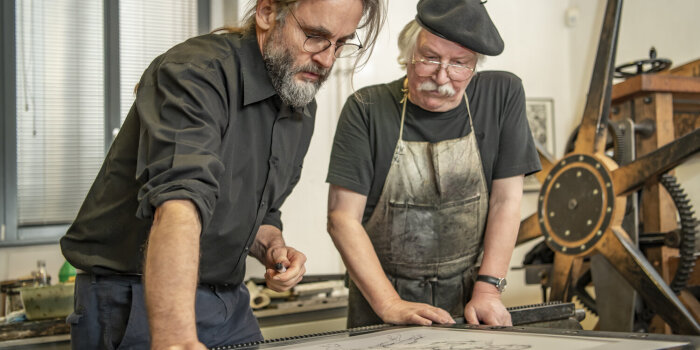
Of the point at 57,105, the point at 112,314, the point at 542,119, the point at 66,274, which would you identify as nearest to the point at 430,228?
the point at 112,314

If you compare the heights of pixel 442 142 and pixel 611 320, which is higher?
pixel 442 142

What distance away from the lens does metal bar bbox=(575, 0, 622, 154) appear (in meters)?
2.70

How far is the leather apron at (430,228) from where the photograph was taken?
1894mm

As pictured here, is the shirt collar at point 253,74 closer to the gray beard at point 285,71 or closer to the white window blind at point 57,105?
the gray beard at point 285,71

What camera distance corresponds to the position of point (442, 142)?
1.89 m

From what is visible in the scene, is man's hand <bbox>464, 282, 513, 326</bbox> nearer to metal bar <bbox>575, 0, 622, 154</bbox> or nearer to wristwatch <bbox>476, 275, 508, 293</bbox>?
wristwatch <bbox>476, 275, 508, 293</bbox>

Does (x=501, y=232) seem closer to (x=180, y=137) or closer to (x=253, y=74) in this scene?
(x=253, y=74)

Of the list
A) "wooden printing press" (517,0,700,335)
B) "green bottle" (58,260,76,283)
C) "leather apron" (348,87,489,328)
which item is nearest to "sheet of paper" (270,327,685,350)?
"leather apron" (348,87,489,328)

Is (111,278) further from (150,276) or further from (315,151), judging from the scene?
(315,151)

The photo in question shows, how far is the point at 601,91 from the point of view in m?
2.75

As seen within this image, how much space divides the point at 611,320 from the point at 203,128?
7.03 ft

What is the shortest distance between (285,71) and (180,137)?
378 mm

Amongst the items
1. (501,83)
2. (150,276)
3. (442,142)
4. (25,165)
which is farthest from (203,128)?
(25,165)

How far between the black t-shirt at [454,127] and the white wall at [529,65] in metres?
2.21
